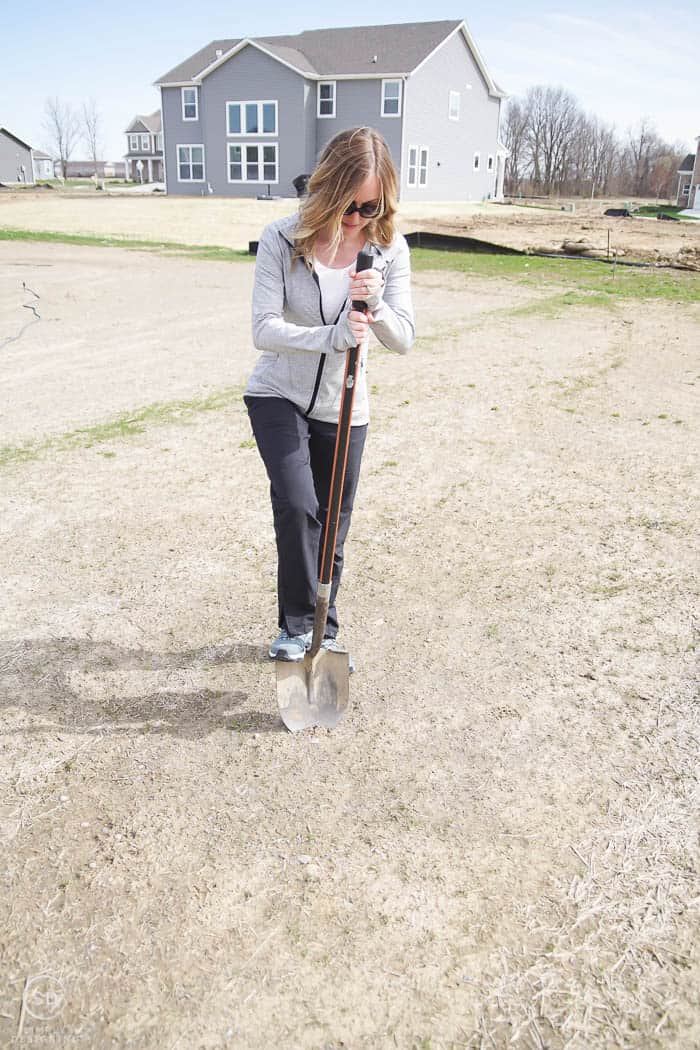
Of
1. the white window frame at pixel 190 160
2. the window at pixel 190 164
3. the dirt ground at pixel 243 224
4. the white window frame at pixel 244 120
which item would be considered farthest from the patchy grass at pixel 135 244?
the window at pixel 190 164

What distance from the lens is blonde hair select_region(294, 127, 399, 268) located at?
283 cm

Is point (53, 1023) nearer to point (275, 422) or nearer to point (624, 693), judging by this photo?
point (275, 422)

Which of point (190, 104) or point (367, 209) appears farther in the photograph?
point (190, 104)

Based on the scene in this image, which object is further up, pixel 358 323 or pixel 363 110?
pixel 363 110

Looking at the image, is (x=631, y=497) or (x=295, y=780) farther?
(x=631, y=497)

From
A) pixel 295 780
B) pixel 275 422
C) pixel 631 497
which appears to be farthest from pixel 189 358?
pixel 295 780

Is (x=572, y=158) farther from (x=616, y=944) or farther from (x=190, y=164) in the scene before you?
(x=616, y=944)

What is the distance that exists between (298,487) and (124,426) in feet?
13.3

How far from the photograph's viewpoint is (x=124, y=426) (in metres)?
6.80

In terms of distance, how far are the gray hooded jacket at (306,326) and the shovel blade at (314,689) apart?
93 cm

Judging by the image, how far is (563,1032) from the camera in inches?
79.7

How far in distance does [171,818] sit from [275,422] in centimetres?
143

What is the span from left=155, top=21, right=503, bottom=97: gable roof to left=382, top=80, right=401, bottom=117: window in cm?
48

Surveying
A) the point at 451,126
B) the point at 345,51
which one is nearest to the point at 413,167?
the point at 451,126
